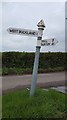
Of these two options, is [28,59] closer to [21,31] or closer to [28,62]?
[28,62]

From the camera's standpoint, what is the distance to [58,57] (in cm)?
2006

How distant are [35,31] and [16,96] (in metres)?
1.80

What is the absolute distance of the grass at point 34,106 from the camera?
654cm

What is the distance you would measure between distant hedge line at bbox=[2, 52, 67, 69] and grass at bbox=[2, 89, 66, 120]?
9.94m

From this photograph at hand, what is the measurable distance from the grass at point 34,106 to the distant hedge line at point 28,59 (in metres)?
9.94

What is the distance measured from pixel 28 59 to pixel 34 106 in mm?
11613

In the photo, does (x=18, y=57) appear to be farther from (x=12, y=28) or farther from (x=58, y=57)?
(x=12, y=28)

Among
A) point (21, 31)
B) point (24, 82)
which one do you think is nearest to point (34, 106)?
point (21, 31)

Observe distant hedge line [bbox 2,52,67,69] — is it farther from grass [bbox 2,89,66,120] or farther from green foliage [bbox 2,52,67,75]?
grass [bbox 2,89,66,120]

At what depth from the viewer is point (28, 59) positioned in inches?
733

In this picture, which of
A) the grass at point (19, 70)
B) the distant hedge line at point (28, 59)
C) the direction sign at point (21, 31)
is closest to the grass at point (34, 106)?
the direction sign at point (21, 31)

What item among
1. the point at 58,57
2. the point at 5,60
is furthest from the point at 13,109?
the point at 58,57

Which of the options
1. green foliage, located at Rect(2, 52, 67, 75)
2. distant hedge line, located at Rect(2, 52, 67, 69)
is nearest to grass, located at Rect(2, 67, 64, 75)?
green foliage, located at Rect(2, 52, 67, 75)

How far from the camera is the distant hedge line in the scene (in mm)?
18123
